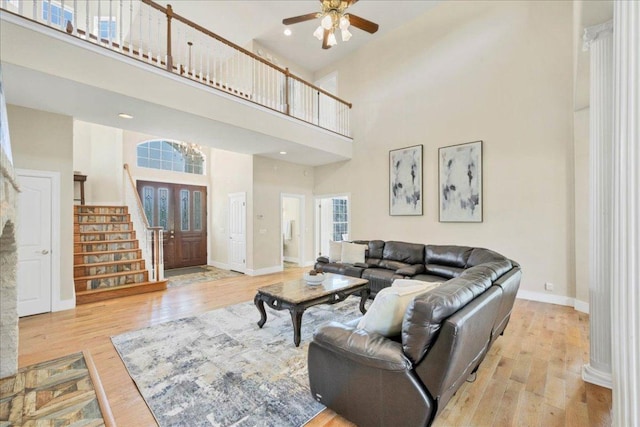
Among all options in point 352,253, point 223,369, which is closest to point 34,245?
A: point 223,369

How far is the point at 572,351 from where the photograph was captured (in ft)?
9.29

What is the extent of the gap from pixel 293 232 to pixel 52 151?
19.0 ft

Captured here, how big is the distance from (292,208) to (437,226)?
14.9 ft

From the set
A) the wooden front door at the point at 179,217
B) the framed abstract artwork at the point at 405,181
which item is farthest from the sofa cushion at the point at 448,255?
the wooden front door at the point at 179,217

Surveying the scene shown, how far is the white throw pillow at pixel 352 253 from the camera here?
16.9 ft

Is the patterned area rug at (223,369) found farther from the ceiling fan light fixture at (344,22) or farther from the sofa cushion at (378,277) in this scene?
the ceiling fan light fixture at (344,22)

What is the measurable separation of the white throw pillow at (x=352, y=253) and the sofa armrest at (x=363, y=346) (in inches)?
126

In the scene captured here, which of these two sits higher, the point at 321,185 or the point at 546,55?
the point at 546,55

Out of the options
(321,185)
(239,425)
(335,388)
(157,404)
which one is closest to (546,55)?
(321,185)

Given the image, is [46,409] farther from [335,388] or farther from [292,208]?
[292,208]

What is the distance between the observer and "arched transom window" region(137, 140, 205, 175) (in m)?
7.21

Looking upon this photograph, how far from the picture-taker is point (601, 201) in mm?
2268

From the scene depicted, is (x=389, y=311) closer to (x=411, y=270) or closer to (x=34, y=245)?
(x=411, y=270)

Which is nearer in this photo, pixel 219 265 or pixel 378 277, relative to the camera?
pixel 378 277
